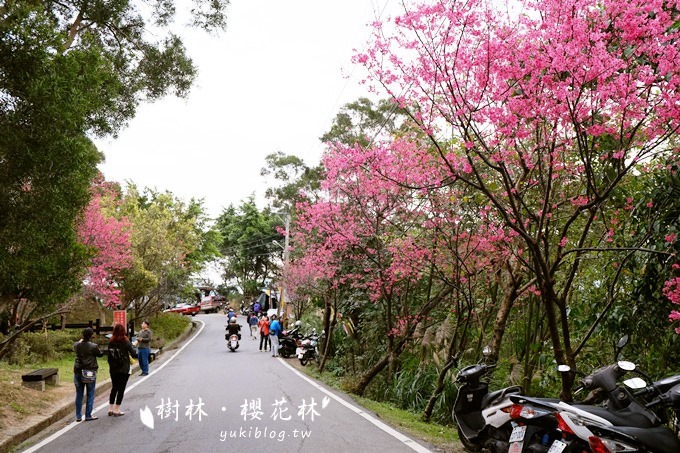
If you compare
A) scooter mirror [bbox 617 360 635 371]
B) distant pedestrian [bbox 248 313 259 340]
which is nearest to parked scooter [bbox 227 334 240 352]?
distant pedestrian [bbox 248 313 259 340]

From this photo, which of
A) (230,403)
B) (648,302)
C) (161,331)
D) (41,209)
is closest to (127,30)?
(41,209)

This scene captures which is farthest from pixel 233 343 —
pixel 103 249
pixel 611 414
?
pixel 611 414

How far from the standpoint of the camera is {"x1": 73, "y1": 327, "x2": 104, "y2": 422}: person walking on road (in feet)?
30.0

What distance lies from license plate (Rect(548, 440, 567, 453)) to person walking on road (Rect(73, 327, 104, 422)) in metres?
7.51

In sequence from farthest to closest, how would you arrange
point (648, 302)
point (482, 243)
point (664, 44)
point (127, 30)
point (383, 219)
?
point (383, 219)
point (127, 30)
point (482, 243)
point (648, 302)
point (664, 44)

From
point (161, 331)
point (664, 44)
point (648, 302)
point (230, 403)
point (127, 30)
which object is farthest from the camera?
point (161, 331)

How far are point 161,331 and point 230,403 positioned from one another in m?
22.9

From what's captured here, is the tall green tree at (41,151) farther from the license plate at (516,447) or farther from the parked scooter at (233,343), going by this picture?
the parked scooter at (233,343)

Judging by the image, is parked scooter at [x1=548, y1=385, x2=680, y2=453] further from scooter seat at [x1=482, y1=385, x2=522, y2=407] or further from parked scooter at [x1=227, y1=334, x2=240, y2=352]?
parked scooter at [x1=227, y1=334, x2=240, y2=352]

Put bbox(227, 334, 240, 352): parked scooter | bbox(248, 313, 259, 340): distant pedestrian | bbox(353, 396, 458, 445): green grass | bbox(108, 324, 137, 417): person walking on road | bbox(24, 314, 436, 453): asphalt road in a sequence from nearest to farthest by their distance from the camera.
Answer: bbox(24, 314, 436, 453): asphalt road, bbox(353, 396, 458, 445): green grass, bbox(108, 324, 137, 417): person walking on road, bbox(227, 334, 240, 352): parked scooter, bbox(248, 313, 259, 340): distant pedestrian

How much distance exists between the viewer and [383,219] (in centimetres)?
1239

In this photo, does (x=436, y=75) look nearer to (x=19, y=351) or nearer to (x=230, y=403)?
(x=230, y=403)

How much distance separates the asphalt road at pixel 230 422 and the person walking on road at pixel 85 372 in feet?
1.03

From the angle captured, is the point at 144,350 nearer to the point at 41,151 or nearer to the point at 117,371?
the point at 117,371
